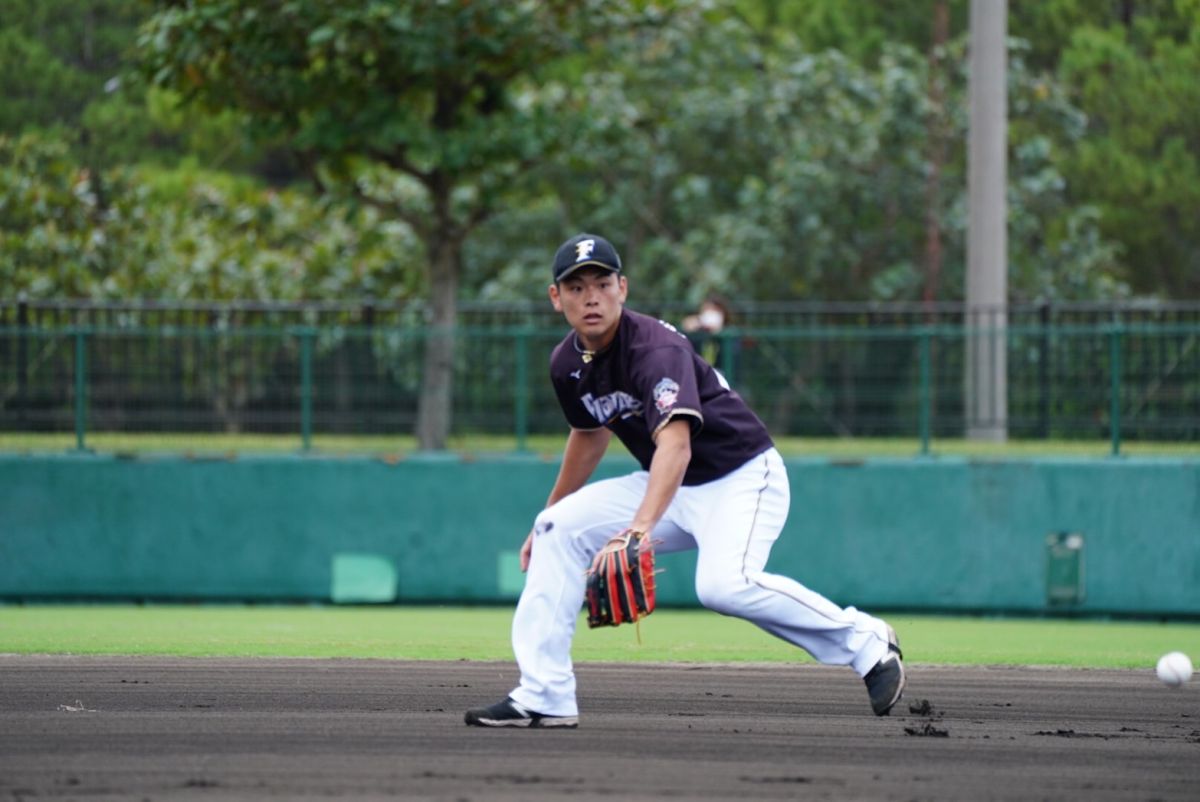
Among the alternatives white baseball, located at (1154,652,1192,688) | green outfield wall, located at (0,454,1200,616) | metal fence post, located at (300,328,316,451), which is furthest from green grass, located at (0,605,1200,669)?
white baseball, located at (1154,652,1192,688)

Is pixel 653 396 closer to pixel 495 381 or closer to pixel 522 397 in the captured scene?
pixel 522 397

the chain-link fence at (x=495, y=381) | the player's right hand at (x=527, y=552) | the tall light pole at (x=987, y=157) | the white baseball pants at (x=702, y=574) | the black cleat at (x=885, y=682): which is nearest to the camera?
the white baseball pants at (x=702, y=574)

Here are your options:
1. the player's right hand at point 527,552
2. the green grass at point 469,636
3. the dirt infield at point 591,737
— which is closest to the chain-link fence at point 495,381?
the green grass at point 469,636

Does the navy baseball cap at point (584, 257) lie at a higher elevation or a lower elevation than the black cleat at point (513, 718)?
higher

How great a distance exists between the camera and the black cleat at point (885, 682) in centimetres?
705

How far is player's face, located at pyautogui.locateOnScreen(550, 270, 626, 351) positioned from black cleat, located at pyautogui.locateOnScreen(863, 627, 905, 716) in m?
1.75

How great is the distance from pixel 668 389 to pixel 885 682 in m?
1.56

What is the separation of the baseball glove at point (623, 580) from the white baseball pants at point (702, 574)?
0.79 feet

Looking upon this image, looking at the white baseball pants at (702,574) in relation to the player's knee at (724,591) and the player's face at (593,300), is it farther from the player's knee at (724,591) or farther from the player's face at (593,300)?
the player's face at (593,300)

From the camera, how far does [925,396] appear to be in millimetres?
14320

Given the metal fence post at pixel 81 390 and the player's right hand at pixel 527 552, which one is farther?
the metal fence post at pixel 81 390

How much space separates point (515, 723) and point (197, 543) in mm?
8551

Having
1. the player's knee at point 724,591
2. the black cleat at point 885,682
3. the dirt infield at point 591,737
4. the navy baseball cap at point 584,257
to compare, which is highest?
the navy baseball cap at point 584,257

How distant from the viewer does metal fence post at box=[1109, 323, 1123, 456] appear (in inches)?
547
